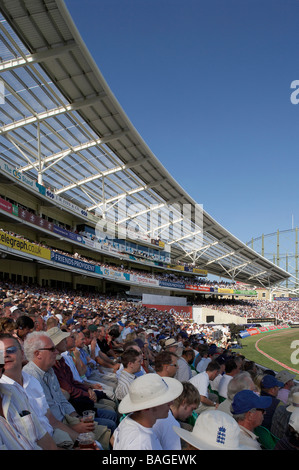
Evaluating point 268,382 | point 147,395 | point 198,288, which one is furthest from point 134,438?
point 198,288

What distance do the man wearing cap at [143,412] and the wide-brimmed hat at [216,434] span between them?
30 centimetres

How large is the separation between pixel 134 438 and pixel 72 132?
2720cm

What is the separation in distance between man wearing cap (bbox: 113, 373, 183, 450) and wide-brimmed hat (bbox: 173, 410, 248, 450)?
11.7 inches

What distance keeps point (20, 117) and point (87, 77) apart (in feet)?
16.6

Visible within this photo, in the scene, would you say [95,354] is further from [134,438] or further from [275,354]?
[275,354]

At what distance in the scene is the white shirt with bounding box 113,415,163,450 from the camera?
2299 millimetres

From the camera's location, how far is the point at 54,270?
35.6m

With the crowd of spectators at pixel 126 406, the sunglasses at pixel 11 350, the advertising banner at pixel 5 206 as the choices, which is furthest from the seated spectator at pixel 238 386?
the advertising banner at pixel 5 206

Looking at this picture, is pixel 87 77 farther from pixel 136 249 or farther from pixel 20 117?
pixel 136 249

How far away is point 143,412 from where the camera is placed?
244 cm

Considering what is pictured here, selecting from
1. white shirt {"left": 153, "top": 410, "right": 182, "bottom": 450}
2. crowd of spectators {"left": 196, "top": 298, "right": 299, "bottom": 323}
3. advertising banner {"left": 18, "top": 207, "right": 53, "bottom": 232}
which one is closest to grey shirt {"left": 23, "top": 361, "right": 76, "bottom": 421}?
white shirt {"left": 153, "top": 410, "right": 182, "bottom": 450}

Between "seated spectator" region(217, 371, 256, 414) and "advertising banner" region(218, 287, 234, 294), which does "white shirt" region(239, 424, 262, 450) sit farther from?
"advertising banner" region(218, 287, 234, 294)

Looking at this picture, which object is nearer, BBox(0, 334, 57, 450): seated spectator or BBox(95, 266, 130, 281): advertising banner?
BBox(0, 334, 57, 450): seated spectator

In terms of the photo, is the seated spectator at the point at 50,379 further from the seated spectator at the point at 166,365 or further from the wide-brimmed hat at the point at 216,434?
the wide-brimmed hat at the point at 216,434
